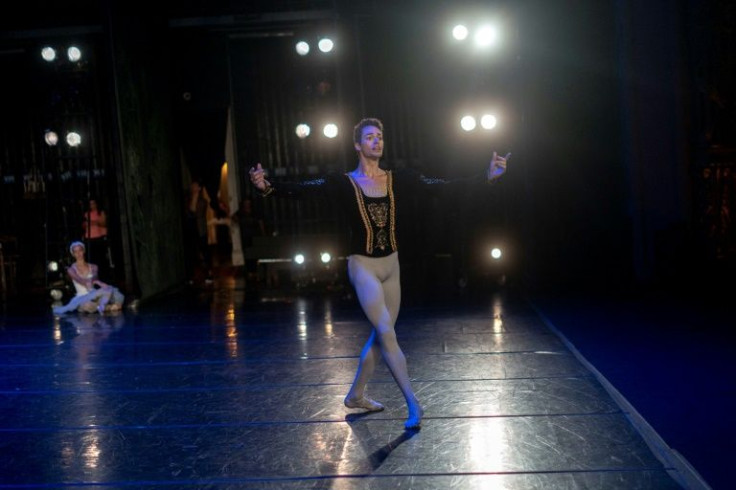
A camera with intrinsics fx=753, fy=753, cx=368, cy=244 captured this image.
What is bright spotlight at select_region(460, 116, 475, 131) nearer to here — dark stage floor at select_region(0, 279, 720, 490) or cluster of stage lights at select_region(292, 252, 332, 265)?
cluster of stage lights at select_region(292, 252, 332, 265)

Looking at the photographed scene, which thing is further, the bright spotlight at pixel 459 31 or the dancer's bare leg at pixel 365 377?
the bright spotlight at pixel 459 31

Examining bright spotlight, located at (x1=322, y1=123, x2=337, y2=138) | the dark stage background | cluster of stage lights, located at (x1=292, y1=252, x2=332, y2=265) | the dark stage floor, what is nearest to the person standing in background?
the dark stage background

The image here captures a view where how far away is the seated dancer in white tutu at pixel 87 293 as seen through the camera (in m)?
9.16

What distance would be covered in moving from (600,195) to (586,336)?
4.29 metres

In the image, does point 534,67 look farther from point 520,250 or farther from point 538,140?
point 520,250

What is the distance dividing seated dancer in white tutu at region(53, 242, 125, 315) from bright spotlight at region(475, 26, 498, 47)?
18.8ft

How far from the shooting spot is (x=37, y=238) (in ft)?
41.5

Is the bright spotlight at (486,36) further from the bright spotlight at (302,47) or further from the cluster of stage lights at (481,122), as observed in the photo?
the bright spotlight at (302,47)

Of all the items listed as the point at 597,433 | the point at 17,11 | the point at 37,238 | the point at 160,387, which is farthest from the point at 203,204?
the point at 597,433

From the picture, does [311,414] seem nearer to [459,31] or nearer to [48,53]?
[459,31]

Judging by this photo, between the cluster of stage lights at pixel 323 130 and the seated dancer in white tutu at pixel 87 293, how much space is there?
3.78 metres

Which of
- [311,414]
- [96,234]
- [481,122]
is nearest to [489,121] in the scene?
[481,122]

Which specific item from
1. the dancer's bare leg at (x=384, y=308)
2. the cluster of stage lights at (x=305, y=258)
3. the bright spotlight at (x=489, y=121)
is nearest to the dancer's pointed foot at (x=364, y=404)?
the dancer's bare leg at (x=384, y=308)

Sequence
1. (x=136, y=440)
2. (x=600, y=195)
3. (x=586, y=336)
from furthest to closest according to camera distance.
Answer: (x=600, y=195), (x=586, y=336), (x=136, y=440)
